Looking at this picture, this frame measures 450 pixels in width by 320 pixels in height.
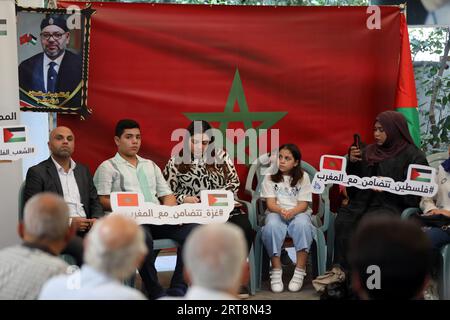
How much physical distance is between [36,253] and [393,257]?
1.40 meters

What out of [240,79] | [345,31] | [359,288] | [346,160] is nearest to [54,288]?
[359,288]

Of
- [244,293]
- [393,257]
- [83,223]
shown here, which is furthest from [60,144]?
[393,257]

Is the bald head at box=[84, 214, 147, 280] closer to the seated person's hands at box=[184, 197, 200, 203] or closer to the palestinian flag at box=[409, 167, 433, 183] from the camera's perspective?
the seated person's hands at box=[184, 197, 200, 203]

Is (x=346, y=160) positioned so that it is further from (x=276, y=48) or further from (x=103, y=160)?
(x=103, y=160)

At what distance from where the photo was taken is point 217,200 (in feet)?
17.9

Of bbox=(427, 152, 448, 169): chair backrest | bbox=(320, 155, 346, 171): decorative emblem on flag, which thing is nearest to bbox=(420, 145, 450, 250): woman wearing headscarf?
bbox=(427, 152, 448, 169): chair backrest

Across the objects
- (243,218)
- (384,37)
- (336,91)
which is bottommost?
(243,218)

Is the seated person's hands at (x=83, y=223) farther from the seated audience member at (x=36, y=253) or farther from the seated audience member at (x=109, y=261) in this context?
the seated audience member at (x=109, y=261)

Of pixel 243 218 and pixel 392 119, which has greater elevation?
pixel 392 119

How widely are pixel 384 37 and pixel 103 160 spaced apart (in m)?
2.65

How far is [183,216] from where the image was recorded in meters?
5.43

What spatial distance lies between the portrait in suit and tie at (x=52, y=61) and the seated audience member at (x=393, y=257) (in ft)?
12.7

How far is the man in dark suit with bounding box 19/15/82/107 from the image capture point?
5.93 meters

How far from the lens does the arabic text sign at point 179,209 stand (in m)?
5.32
